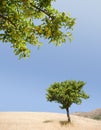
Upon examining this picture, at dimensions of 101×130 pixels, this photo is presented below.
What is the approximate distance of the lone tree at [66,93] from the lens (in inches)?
2544

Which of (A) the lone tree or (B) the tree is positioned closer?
(B) the tree

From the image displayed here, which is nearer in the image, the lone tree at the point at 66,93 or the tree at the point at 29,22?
the tree at the point at 29,22

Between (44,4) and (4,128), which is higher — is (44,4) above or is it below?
above

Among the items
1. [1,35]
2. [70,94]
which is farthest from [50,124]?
[1,35]

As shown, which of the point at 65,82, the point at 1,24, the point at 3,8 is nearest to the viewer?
the point at 3,8

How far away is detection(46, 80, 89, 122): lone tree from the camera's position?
64625 millimetres

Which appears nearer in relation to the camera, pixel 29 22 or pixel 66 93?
pixel 29 22

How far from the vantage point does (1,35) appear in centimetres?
2461

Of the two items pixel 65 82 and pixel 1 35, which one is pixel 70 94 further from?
pixel 1 35

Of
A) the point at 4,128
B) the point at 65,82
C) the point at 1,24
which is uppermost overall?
the point at 65,82

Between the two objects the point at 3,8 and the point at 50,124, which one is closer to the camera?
the point at 3,8

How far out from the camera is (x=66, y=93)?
6531 centimetres

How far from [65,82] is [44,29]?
1744 inches

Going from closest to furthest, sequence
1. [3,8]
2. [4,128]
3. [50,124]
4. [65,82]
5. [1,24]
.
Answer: [3,8] → [1,24] → [4,128] → [50,124] → [65,82]
